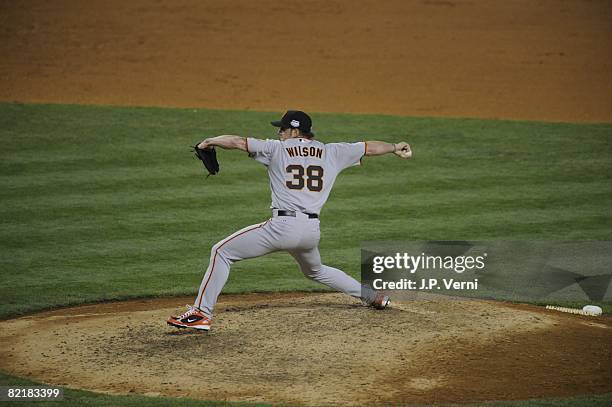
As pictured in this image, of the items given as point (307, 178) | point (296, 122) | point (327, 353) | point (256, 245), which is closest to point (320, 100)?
point (296, 122)

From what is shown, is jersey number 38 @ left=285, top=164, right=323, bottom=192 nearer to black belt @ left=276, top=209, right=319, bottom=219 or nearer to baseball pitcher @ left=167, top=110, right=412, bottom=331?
baseball pitcher @ left=167, top=110, right=412, bottom=331

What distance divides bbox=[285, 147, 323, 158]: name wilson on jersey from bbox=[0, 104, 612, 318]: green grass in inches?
80.5

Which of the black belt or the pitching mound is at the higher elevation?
the black belt

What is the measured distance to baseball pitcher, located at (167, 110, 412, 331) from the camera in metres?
7.04

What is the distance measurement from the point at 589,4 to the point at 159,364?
52.9 feet

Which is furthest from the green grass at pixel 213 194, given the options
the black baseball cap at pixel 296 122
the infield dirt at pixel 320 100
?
the black baseball cap at pixel 296 122

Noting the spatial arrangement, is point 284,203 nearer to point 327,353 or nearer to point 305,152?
point 305,152

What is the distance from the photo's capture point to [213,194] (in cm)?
1150

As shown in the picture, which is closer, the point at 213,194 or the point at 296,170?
the point at 296,170

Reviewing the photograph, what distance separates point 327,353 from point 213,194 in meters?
5.15

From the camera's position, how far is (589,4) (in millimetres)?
20156

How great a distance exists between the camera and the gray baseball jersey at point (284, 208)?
7.05m

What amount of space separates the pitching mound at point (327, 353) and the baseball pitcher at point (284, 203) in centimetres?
33

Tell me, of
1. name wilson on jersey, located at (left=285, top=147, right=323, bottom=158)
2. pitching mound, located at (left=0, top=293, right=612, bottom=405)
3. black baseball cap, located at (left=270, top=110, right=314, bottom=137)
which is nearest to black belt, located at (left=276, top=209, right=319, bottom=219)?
name wilson on jersey, located at (left=285, top=147, right=323, bottom=158)
